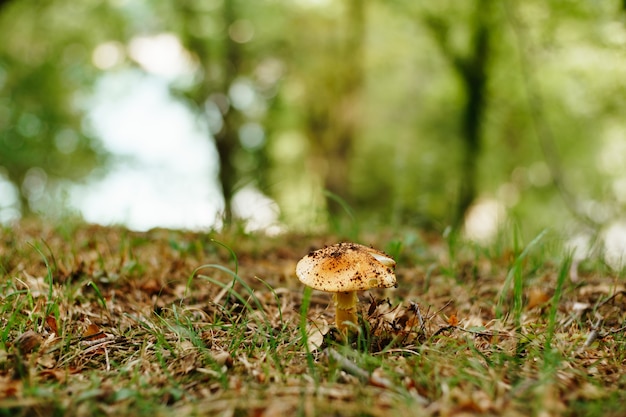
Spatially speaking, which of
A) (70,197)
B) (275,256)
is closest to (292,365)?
(275,256)

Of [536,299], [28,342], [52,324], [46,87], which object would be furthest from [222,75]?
[28,342]

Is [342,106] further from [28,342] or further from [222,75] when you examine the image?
[28,342]

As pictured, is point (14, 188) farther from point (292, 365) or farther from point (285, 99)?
point (292, 365)


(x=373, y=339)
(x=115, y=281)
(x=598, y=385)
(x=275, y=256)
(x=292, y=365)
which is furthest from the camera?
(x=275, y=256)

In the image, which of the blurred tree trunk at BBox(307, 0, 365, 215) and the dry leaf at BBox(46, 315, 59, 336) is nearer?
the dry leaf at BBox(46, 315, 59, 336)

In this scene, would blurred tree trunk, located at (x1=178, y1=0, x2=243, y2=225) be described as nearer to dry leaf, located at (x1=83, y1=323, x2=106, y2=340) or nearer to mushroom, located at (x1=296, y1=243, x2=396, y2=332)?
dry leaf, located at (x1=83, y1=323, x2=106, y2=340)

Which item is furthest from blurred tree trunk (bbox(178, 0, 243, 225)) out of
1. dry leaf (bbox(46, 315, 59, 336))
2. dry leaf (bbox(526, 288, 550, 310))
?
dry leaf (bbox(526, 288, 550, 310))

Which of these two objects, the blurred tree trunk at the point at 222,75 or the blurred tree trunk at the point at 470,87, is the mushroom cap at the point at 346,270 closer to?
the blurred tree trunk at the point at 470,87
